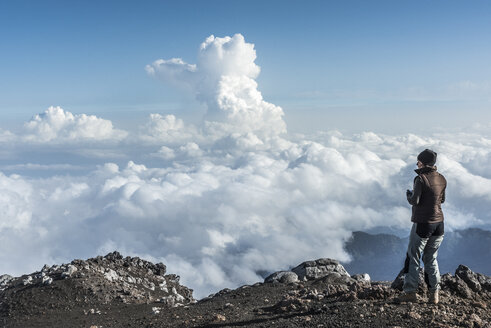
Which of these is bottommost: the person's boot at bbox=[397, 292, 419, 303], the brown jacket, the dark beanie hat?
the person's boot at bbox=[397, 292, 419, 303]

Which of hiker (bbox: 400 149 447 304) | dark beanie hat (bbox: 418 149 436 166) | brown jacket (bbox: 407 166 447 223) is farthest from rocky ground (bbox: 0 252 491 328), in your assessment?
dark beanie hat (bbox: 418 149 436 166)

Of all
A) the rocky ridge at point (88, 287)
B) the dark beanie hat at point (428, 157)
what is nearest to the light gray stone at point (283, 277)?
the rocky ridge at point (88, 287)

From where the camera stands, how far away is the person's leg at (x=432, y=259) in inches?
450

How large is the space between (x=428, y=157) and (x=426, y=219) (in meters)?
1.67

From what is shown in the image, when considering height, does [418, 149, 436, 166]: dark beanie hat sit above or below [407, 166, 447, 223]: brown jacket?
above

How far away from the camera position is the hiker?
11.1m

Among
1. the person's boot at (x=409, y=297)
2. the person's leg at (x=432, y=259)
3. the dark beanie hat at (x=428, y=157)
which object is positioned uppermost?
the dark beanie hat at (x=428, y=157)

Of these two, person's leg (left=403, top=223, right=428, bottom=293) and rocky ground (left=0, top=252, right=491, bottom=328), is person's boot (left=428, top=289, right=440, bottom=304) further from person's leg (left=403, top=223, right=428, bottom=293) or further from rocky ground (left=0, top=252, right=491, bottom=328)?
person's leg (left=403, top=223, right=428, bottom=293)

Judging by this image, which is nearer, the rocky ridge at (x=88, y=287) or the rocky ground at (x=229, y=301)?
the rocky ground at (x=229, y=301)

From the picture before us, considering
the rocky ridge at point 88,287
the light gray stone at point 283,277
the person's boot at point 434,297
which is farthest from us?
the light gray stone at point 283,277

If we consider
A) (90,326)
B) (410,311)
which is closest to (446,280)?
(410,311)

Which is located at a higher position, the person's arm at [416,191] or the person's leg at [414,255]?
the person's arm at [416,191]

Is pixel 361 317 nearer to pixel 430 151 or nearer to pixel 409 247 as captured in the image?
pixel 409 247

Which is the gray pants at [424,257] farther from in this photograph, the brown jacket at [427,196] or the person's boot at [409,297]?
the brown jacket at [427,196]
